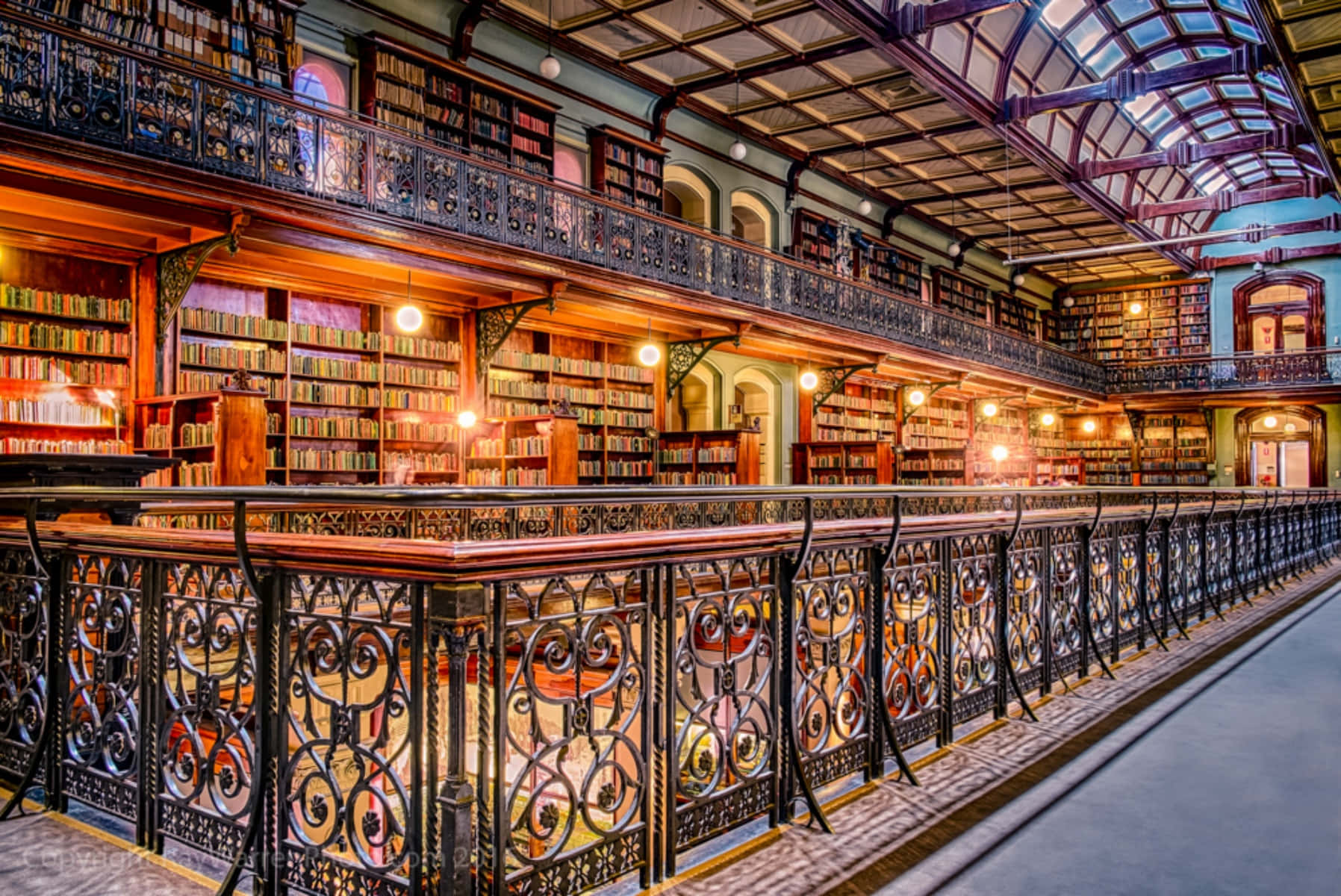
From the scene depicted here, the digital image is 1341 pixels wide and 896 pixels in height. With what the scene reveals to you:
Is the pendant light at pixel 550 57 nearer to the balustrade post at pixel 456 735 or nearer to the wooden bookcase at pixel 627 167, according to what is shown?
the wooden bookcase at pixel 627 167

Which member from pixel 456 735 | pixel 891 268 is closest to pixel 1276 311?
pixel 891 268

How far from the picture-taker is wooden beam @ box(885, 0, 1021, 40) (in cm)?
894

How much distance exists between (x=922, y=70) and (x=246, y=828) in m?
10.2

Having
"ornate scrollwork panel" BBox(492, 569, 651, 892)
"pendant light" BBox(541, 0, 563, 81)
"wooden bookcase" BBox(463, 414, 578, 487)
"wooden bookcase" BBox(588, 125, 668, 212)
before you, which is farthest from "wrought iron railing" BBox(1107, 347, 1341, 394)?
"ornate scrollwork panel" BBox(492, 569, 651, 892)

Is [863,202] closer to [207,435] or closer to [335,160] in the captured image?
[335,160]

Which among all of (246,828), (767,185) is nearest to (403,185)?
(246,828)

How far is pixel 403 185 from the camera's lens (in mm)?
6871

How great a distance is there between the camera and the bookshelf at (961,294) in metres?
16.8

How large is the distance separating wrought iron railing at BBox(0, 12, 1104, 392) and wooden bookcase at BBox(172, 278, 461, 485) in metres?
1.57

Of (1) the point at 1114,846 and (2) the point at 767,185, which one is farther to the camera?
(2) the point at 767,185

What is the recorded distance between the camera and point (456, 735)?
1.74m

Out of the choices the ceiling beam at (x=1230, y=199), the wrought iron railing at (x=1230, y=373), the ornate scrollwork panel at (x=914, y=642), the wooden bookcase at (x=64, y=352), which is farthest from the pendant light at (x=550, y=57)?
the wrought iron railing at (x=1230, y=373)

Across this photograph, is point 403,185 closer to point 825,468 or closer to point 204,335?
point 204,335

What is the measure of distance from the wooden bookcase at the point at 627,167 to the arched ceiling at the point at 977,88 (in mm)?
858
